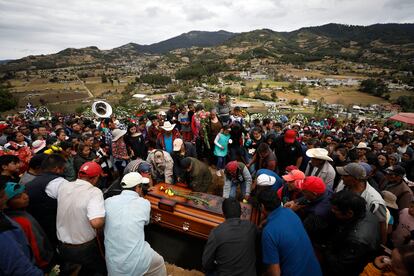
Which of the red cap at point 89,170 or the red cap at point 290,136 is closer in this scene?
the red cap at point 89,170

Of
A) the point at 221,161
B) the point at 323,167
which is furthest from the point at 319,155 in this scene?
the point at 221,161

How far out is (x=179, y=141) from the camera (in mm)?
5156

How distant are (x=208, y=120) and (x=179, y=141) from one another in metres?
1.79

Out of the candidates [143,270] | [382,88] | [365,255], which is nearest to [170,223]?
[143,270]

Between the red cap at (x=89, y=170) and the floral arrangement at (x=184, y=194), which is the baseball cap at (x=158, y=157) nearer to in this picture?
the floral arrangement at (x=184, y=194)

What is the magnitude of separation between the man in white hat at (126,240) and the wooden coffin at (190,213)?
0.88 meters

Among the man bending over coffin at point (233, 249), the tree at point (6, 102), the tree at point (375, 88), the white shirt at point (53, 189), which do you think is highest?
the white shirt at point (53, 189)

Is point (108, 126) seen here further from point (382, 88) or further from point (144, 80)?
point (144, 80)

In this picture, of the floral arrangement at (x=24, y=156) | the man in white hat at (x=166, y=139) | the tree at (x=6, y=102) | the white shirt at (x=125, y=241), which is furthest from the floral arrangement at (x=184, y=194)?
the tree at (x=6, y=102)

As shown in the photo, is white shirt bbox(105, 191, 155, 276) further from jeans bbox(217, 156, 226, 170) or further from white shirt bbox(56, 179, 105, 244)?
jeans bbox(217, 156, 226, 170)

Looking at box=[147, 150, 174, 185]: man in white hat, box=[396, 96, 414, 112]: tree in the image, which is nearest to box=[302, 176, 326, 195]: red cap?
box=[147, 150, 174, 185]: man in white hat

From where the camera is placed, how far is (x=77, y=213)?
280 cm

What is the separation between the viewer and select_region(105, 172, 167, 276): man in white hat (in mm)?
2658

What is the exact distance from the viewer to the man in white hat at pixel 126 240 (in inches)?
105
